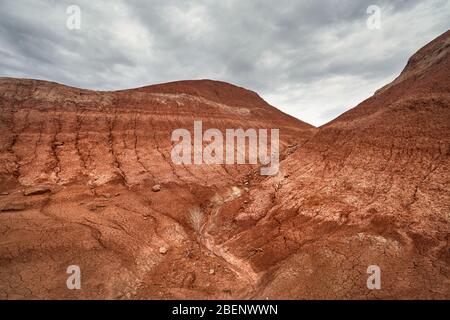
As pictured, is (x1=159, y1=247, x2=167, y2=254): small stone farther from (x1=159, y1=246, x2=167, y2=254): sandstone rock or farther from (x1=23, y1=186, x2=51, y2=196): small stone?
(x1=23, y1=186, x2=51, y2=196): small stone

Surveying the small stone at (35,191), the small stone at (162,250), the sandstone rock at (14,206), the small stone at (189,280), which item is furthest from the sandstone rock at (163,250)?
the small stone at (35,191)

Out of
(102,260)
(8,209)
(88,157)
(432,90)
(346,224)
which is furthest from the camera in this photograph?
(88,157)

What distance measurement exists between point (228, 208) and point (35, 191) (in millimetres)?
8073

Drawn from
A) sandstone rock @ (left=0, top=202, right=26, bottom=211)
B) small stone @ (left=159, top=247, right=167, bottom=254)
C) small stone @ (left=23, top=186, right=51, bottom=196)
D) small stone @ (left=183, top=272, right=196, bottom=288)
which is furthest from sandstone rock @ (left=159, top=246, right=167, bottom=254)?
small stone @ (left=23, top=186, right=51, bottom=196)

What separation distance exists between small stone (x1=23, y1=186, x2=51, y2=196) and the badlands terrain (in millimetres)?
54

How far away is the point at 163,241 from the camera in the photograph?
8922 mm

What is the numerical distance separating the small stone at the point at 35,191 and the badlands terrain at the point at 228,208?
54mm

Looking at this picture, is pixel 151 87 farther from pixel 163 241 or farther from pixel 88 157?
pixel 163 241

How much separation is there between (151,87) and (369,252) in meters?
24.2

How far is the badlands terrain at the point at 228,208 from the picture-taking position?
623 cm

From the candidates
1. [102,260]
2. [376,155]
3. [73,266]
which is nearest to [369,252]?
[376,155]

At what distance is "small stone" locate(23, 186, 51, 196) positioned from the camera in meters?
10.1

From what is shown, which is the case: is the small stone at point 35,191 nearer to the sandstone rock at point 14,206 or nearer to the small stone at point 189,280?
the sandstone rock at point 14,206

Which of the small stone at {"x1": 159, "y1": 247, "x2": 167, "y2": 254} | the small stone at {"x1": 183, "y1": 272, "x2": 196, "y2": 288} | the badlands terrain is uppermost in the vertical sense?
the badlands terrain
